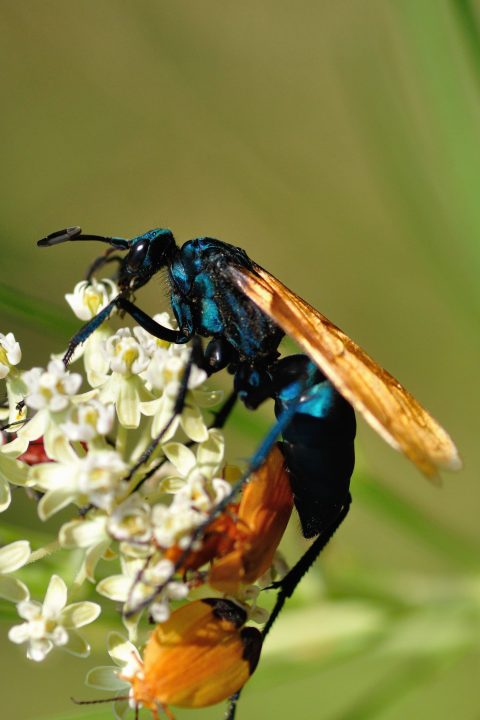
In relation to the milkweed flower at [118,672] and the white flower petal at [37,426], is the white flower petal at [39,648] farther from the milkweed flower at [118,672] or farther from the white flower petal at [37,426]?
the white flower petal at [37,426]

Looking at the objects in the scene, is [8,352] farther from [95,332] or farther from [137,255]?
[137,255]

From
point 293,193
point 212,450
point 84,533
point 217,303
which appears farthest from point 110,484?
point 293,193

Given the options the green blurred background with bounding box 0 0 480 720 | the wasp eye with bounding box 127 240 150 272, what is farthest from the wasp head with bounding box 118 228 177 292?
the green blurred background with bounding box 0 0 480 720

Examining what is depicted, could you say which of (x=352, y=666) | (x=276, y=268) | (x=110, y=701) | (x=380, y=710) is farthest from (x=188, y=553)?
(x=276, y=268)

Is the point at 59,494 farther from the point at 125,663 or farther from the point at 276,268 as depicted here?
the point at 276,268

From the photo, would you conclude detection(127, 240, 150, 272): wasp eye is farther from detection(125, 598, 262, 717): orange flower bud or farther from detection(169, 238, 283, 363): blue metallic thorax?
detection(125, 598, 262, 717): orange flower bud

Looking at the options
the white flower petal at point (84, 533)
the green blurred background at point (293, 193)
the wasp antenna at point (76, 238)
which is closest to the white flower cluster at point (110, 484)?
the white flower petal at point (84, 533)
